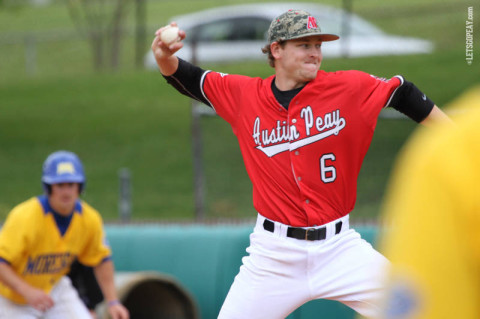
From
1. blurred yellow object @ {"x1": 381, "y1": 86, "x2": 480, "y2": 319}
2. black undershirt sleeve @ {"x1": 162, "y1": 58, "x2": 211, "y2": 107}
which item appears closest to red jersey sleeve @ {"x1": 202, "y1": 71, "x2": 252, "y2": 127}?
black undershirt sleeve @ {"x1": 162, "y1": 58, "x2": 211, "y2": 107}

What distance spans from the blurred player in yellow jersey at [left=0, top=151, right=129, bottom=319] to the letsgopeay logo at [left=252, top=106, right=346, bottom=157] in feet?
6.11

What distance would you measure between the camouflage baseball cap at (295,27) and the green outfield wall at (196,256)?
3014 mm

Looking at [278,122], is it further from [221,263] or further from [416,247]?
[221,263]

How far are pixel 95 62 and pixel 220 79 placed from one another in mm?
17682

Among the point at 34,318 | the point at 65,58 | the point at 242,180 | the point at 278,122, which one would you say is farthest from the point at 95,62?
the point at 278,122

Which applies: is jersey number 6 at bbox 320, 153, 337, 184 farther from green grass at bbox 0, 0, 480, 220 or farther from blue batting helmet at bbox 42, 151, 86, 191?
green grass at bbox 0, 0, 480, 220

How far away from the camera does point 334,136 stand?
4.07 meters

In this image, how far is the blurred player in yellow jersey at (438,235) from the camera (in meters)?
1.34

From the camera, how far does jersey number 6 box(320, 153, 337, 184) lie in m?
4.10

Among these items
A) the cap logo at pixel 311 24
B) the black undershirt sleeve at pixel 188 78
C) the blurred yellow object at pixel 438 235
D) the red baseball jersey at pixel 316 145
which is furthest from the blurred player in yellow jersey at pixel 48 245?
the blurred yellow object at pixel 438 235

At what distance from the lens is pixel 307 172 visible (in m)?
4.09

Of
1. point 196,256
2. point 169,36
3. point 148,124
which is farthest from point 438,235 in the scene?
point 148,124

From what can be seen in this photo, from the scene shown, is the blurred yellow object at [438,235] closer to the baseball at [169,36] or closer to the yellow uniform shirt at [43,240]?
the baseball at [169,36]

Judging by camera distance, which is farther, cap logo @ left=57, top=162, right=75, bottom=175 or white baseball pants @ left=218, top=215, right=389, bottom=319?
cap logo @ left=57, top=162, right=75, bottom=175
